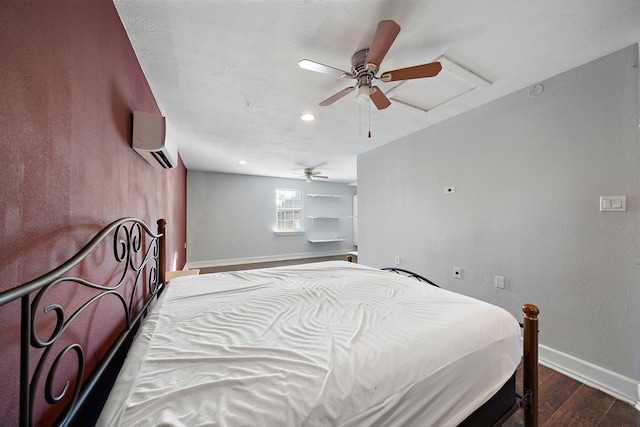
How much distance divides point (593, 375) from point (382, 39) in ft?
9.23

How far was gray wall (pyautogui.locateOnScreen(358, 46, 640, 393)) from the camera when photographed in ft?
5.35

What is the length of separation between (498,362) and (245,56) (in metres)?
2.41

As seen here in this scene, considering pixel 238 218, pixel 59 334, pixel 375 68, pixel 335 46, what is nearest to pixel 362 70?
pixel 375 68

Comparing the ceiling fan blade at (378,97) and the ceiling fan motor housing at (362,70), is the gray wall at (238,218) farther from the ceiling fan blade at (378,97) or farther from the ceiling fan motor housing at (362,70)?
the ceiling fan motor housing at (362,70)

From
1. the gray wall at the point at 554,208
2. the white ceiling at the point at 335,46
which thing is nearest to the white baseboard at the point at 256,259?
the white ceiling at the point at 335,46

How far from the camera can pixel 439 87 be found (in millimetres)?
2139

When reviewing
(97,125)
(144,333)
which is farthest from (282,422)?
(97,125)

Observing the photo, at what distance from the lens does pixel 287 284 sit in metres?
1.74

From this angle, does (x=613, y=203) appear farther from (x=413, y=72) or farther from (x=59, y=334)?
(x=59, y=334)

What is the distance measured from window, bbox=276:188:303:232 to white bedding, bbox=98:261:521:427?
200 inches

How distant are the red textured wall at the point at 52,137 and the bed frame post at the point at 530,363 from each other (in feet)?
6.47

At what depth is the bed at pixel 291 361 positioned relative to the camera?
0.64 metres

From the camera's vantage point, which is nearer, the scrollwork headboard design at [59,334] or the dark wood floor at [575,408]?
the scrollwork headboard design at [59,334]

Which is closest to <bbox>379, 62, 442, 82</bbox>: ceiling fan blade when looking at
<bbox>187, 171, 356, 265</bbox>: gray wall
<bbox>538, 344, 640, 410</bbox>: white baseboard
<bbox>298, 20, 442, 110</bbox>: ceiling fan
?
<bbox>298, 20, 442, 110</bbox>: ceiling fan
